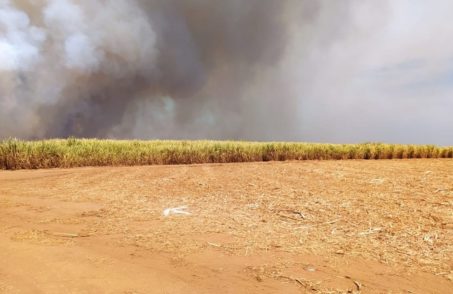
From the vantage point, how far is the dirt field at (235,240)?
3.50 m

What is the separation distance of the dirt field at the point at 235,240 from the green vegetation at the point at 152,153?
25.8 ft

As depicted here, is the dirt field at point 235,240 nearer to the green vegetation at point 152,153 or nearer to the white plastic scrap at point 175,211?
the white plastic scrap at point 175,211

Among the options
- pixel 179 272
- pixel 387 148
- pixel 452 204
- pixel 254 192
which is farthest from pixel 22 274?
pixel 387 148

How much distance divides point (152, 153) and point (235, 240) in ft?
43.2

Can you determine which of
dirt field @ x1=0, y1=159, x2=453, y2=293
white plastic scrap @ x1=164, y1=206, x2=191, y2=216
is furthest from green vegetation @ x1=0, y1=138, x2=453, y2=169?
white plastic scrap @ x1=164, y1=206, x2=191, y2=216

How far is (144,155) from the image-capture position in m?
17.1

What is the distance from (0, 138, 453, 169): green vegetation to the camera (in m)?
15.5

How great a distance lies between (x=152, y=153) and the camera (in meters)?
17.3

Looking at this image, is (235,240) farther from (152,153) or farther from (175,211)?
(152,153)

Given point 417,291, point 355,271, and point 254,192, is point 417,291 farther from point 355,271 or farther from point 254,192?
point 254,192

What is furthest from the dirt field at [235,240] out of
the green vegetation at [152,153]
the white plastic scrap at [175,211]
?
the green vegetation at [152,153]

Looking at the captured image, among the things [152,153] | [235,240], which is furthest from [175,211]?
[152,153]

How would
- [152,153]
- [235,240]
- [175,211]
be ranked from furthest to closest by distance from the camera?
[152,153]
[175,211]
[235,240]

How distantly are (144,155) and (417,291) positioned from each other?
14.8 meters
